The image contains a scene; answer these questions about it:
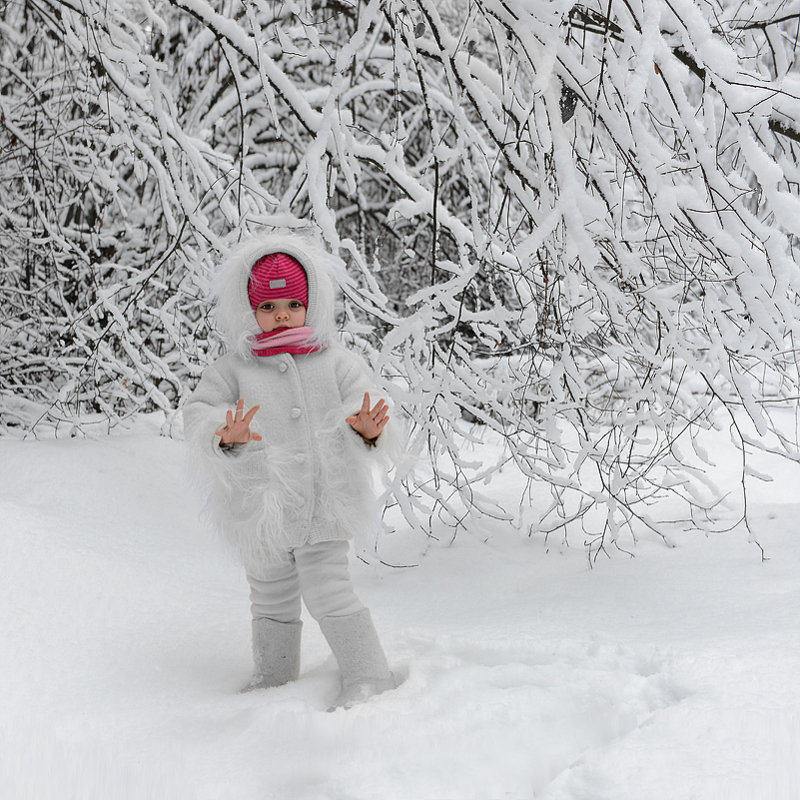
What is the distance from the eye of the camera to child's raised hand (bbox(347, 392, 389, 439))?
2260mm

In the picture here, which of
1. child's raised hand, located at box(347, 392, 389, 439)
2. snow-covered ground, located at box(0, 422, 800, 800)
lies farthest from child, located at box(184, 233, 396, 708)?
snow-covered ground, located at box(0, 422, 800, 800)

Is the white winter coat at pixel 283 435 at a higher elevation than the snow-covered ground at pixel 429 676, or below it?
higher

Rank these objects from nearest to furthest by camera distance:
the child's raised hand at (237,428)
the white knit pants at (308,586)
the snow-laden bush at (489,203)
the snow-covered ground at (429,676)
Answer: the snow-covered ground at (429,676), the snow-laden bush at (489,203), the child's raised hand at (237,428), the white knit pants at (308,586)

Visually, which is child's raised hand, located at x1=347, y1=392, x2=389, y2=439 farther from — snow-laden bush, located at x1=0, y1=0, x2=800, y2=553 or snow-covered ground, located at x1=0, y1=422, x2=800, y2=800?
snow-covered ground, located at x1=0, y1=422, x2=800, y2=800

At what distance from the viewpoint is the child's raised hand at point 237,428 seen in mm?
2178

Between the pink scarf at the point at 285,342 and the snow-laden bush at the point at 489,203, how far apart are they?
21cm

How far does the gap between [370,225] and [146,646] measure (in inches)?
164

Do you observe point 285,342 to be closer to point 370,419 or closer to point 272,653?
point 370,419

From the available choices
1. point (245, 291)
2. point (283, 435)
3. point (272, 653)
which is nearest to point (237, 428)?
point (283, 435)

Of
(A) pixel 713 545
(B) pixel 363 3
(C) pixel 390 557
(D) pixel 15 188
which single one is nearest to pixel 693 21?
(B) pixel 363 3

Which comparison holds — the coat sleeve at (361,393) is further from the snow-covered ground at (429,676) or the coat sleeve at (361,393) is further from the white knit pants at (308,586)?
the snow-covered ground at (429,676)

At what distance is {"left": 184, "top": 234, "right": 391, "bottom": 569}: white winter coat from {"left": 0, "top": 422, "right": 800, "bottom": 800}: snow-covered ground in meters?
0.43

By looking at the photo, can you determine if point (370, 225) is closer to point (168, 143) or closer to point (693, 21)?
point (168, 143)

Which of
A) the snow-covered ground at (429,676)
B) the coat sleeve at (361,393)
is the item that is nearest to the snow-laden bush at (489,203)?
the coat sleeve at (361,393)
